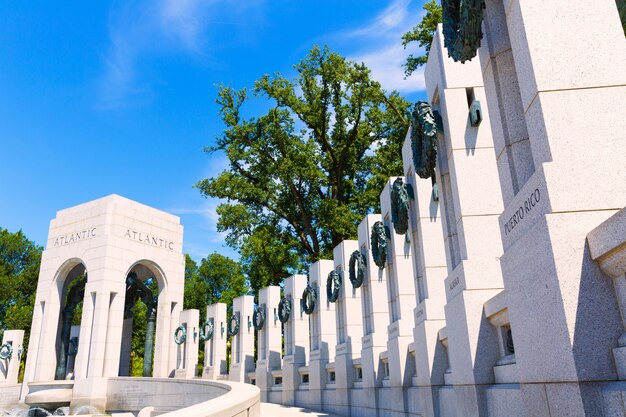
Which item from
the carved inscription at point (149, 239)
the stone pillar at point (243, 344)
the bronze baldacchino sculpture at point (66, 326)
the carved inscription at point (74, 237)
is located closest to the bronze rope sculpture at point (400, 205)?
the stone pillar at point (243, 344)

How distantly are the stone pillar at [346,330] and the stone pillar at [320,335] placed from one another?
127 cm

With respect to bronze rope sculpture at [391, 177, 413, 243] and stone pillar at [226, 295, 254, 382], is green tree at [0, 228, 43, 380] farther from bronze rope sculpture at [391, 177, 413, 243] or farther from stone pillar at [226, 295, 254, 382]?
bronze rope sculpture at [391, 177, 413, 243]

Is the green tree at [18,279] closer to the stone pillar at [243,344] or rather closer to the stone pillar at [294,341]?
the stone pillar at [243,344]

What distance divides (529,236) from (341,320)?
15.3 metres

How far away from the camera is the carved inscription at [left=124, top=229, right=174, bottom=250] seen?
28.9 meters

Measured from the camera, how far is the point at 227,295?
48.6 metres

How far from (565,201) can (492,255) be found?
3.78 m

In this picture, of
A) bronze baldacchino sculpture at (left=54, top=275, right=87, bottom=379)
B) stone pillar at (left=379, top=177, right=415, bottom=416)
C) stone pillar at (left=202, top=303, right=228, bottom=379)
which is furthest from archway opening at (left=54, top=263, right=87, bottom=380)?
stone pillar at (left=379, top=177, right=415, bottom=416)

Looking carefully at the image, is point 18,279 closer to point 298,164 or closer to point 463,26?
point 298,164

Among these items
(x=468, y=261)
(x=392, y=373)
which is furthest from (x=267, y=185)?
(x=468, y=261)

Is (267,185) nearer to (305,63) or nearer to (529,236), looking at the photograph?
(305,63)

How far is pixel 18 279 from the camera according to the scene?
49.6 meters

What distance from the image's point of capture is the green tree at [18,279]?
45438mm

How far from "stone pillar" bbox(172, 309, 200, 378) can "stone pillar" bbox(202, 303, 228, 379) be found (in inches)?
35.7
